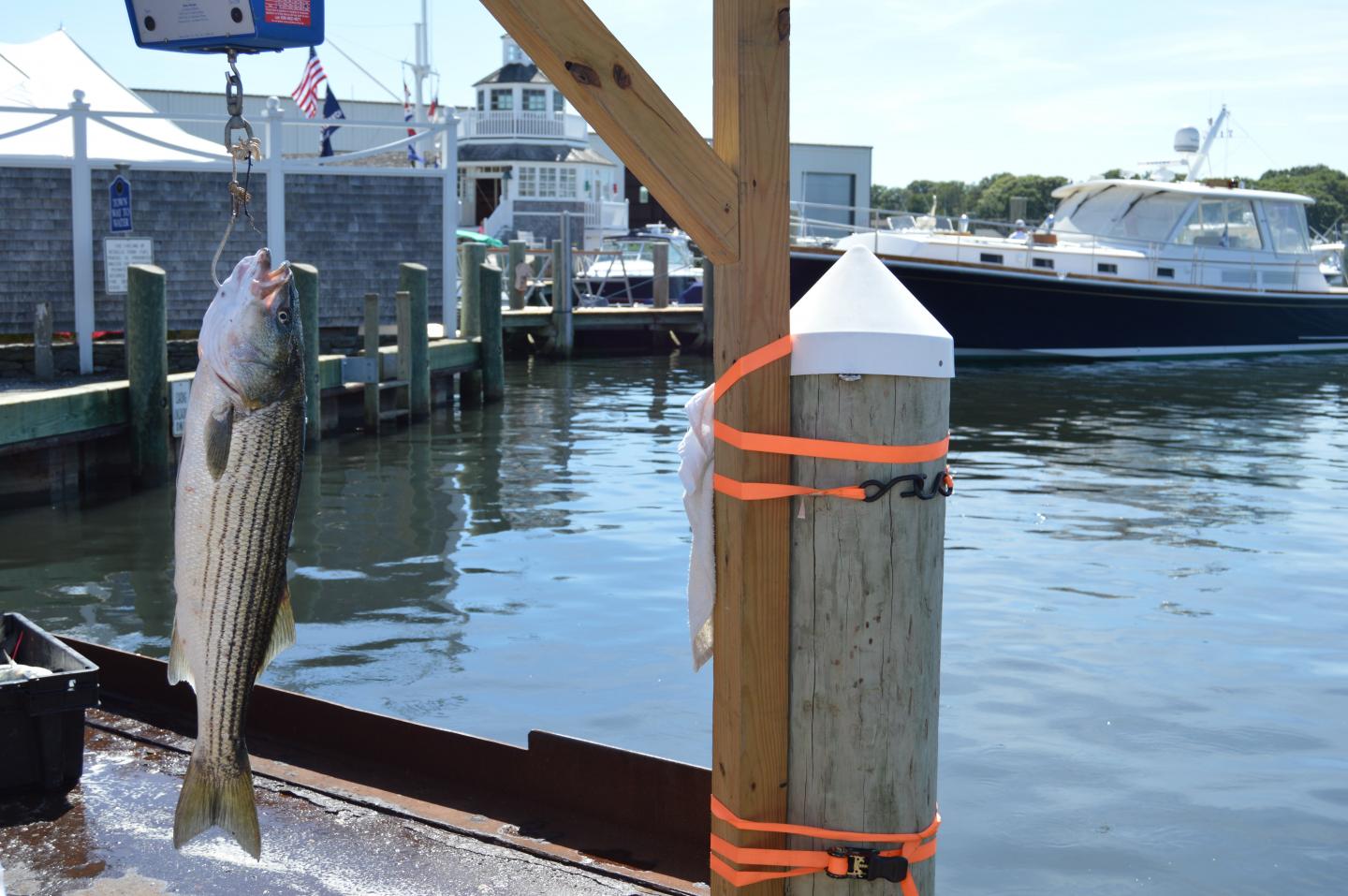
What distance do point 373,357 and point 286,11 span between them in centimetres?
1310

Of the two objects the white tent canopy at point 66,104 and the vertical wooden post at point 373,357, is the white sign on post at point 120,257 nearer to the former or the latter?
the white tent canopy at point 66,104

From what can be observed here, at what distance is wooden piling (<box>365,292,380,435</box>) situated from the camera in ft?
54.9

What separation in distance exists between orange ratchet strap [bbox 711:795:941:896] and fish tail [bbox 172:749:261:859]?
1.13m

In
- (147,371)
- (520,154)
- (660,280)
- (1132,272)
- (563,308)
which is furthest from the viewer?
(520,154)

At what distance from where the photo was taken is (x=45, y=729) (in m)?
4.75

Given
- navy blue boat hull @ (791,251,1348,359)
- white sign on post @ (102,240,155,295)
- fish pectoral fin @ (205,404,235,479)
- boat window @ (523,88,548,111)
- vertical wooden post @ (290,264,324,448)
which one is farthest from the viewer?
boat window @ (523,88,548,111)

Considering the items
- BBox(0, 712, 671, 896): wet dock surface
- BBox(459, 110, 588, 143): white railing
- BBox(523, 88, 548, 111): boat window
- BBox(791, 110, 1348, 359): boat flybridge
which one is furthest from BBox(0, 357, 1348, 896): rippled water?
BBox(523, 88, 548, 111): boat window

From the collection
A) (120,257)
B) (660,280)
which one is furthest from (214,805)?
(660,280)

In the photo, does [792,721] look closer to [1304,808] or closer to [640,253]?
[1304,808]

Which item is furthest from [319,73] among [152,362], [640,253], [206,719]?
[206,719]

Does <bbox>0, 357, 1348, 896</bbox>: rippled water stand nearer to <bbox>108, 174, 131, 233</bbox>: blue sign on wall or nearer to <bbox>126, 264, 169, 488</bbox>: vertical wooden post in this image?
<bbox>126, 264, 169, 488</bbox>: vertical wooden post

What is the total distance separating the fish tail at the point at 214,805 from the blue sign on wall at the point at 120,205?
1528cm

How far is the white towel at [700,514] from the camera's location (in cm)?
317

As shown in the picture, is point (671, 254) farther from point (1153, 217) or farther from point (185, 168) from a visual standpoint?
point (185, 168)
